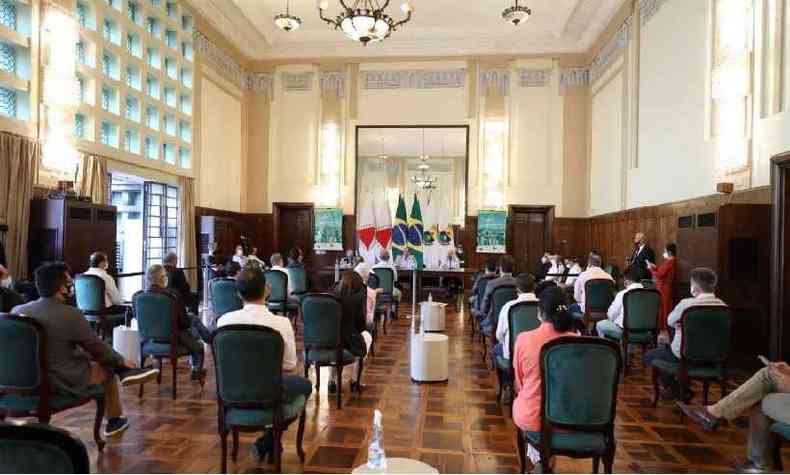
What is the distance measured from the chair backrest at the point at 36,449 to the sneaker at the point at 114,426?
233cm

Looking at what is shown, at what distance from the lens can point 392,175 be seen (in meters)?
19.2

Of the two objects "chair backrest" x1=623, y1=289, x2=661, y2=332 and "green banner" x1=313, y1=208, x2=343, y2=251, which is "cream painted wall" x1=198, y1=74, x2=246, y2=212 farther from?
"chair backrest" x1=623, y1=289, x2=661, y2=332

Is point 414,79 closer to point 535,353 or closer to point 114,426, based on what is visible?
point 114,426

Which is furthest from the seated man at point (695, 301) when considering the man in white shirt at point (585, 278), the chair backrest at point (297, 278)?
the chair backrest at point (297, 278)

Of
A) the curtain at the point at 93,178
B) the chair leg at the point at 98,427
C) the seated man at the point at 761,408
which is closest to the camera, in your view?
the seated man at the point at 761,408

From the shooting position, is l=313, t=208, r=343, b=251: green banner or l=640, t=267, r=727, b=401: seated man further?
l=313, t=208, r=343, b=251: green banner

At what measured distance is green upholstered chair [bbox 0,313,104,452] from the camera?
2.81m

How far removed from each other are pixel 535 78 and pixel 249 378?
1239 cm

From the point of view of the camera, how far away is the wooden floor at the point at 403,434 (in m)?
3.13

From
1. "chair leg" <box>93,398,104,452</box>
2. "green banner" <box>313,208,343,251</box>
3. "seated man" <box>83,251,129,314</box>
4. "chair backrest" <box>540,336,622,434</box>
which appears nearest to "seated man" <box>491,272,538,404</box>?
"chair backrest" <box>540,336,622,434</box>

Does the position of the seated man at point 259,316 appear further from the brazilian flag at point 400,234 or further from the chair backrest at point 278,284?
the brazilian flag at point 400,234

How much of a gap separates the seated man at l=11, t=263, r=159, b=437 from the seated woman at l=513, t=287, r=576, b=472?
2372 mm

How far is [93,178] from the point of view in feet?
26.1

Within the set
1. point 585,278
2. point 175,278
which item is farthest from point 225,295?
point 585,278
